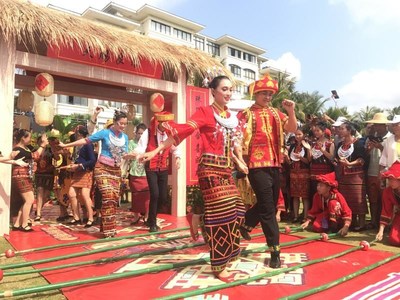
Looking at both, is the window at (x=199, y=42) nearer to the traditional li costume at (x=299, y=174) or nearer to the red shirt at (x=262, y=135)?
the traditional li costume at (x=299, y=174)

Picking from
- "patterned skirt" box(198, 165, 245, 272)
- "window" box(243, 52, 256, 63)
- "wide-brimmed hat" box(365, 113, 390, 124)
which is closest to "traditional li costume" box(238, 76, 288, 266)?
"patterned skirt" box(198, 165, 245, 272)

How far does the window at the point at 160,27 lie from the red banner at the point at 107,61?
3145 centimetres

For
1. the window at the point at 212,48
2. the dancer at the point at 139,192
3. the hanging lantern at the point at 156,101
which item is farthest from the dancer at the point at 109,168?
the window at the point at 212,48

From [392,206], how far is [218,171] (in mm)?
2865

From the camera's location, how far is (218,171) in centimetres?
323

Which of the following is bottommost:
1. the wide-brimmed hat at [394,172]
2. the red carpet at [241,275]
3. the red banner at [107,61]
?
the red carpet at [241,275]

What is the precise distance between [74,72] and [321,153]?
168 inches

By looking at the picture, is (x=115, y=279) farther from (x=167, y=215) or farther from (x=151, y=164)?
(x=167, y=215)

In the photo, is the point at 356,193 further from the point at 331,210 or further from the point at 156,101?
the point at 156,101

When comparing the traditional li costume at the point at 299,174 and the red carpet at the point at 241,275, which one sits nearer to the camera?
the red carpet at the point at 241,275

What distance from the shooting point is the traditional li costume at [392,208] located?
4.57 metres

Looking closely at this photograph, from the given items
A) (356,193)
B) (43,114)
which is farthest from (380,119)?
(43,114)

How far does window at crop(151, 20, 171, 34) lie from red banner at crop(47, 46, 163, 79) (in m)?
31.4

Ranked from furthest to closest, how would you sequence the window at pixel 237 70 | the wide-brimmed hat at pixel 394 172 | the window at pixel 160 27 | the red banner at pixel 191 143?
the window at pixel 237 70, the window at pixel 160 27, the red banner at pixel 191 143, the wide-brimmed hat at pixel 394 172
